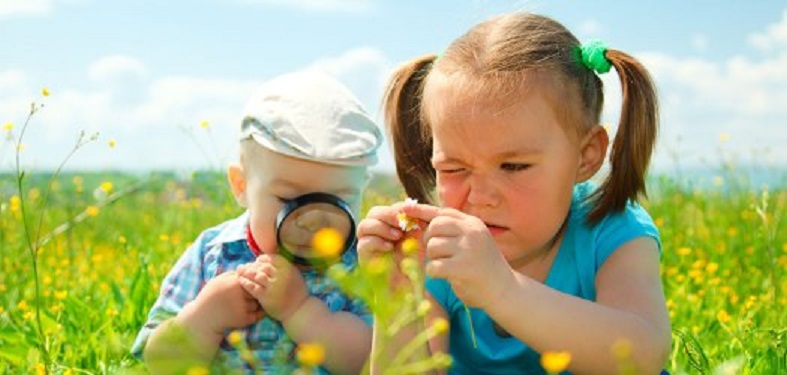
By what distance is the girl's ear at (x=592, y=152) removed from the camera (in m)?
2.53

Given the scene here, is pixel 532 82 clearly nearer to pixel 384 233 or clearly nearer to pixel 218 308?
pixel 384 233

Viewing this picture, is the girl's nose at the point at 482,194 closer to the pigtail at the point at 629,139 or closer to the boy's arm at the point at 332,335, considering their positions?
the pigtail at the point at 629,139

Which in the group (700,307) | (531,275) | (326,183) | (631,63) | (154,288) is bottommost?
(700,307)

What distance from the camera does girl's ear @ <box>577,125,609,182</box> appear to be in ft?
8.29

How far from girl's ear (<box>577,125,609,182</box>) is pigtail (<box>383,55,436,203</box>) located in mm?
477

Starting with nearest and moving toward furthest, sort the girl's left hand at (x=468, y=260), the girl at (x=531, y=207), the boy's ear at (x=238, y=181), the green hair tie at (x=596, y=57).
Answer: the girl's left hand at (x=468, y=260) → the girl at (x=531, y=207) → the green hair tie at (x=596, y=57) → the boy's ear at (x=238, y=181)

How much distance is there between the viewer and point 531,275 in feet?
8.77

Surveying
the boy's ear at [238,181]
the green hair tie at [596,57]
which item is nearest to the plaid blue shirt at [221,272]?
the boy's ear at [238,181]

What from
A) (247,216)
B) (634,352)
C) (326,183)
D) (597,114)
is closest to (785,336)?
(634,352)

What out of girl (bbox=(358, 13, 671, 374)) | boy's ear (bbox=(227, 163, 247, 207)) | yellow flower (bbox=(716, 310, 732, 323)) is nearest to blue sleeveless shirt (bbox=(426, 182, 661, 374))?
girl (bbox=(358, 13, 671, 374))

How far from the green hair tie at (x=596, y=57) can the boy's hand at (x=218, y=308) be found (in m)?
1.08

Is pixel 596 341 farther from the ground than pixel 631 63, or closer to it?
closer to it

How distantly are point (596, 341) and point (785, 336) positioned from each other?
1.89 ft

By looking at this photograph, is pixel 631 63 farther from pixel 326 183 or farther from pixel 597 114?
pixel 326 183
